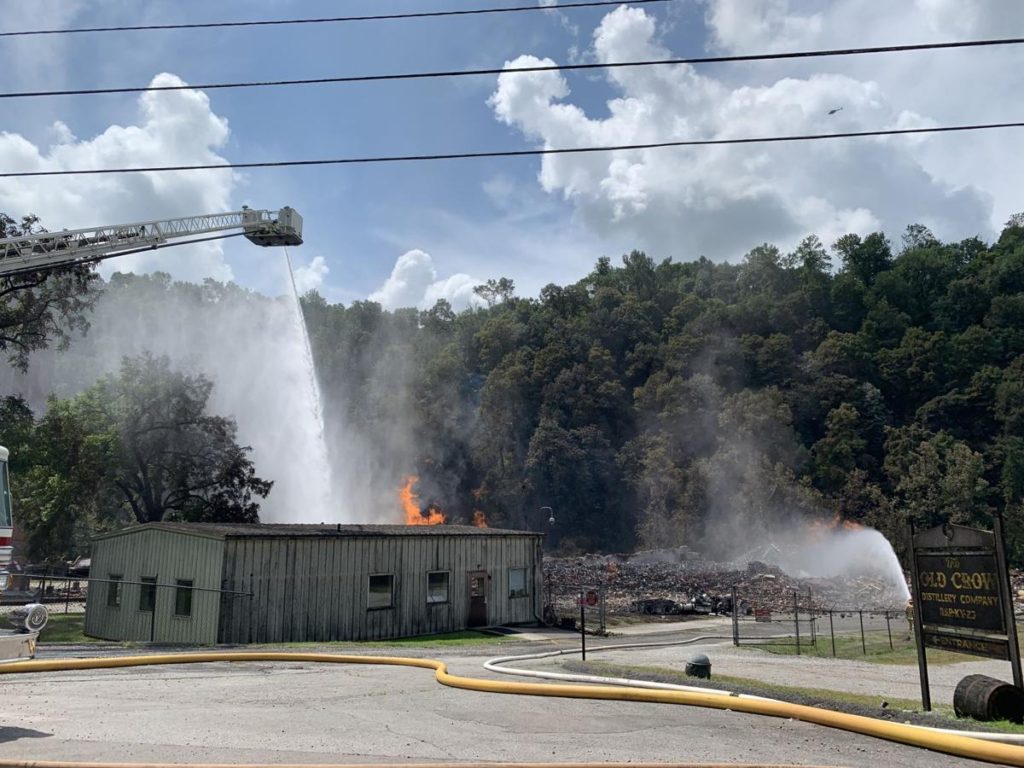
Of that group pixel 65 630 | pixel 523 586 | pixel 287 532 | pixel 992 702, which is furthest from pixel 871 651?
pixel 65 630

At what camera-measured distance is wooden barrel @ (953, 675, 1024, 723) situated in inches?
375

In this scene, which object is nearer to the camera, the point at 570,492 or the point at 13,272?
the point at 13,272

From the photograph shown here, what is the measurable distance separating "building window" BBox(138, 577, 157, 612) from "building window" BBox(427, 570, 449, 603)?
8.89 m

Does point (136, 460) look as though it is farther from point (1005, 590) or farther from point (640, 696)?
point (1005, 590)

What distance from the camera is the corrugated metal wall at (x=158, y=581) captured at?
→ 23.3m

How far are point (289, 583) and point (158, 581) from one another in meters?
4.41

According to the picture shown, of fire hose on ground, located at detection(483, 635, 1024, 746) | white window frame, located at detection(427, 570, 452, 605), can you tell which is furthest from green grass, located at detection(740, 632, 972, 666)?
white window frame, located at detection(427, 570, 452, 605)

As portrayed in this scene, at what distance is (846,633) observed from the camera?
31594 millimetres

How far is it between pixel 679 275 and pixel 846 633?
134517 mm

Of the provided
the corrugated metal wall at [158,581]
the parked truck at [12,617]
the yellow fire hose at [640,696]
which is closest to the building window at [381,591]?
the corrugated metal wall at [158,581]

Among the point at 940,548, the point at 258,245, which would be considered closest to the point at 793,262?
the point at 258,245

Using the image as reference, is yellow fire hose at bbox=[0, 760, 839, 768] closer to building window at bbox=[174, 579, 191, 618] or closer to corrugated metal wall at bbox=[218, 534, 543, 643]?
corrugated metal wall at bbox=[218, 534, 543, 643]

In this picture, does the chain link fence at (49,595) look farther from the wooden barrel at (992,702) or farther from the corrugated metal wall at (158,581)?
the wooden barrel at (992,702)

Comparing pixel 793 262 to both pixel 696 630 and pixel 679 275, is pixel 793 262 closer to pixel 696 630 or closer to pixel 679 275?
pixel 679 275
